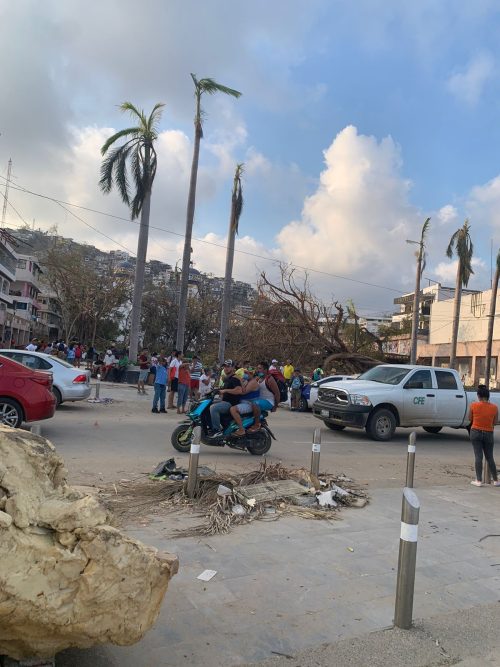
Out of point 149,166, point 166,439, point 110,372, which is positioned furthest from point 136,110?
point 166,439

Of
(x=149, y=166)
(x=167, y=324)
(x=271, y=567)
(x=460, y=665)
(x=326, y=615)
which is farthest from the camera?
(x=167, y=324)

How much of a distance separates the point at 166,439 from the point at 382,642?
26.8ft

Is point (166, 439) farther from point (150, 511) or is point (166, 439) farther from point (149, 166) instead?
point (149, 166)

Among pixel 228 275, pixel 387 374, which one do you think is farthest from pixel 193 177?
pixel 387 374

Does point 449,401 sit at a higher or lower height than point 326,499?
higher

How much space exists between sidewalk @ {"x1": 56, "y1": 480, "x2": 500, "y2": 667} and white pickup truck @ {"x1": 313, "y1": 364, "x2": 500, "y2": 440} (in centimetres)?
646

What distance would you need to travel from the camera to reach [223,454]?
33.3ft

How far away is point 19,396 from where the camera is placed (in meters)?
10.2

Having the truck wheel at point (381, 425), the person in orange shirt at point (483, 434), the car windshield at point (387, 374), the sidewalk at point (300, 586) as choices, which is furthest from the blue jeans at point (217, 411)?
the car windshield at point (387, 374)

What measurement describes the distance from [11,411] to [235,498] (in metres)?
5.61

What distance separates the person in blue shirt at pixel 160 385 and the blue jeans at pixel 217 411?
611 centimetres

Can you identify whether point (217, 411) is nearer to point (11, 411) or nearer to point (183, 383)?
point (11, 411)

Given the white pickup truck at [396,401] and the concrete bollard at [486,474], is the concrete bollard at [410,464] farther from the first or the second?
the white pickup truck at [396,401]

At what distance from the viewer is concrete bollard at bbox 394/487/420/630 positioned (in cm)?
374
